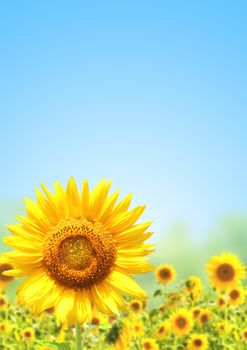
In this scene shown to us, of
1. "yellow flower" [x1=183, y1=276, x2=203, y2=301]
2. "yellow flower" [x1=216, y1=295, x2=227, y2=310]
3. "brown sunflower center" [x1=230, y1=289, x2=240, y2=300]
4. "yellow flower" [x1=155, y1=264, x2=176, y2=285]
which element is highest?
"yellow flower" [x1=155, y1=264, x2=176, y2=285]

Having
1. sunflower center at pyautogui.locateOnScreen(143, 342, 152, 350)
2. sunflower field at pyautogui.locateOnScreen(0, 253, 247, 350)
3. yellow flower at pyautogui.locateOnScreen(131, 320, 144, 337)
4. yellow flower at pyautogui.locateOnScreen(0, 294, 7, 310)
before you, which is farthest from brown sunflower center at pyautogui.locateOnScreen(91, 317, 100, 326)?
yellow flower at pyautogui.locateOnScreen(0, 294, 7, 310)

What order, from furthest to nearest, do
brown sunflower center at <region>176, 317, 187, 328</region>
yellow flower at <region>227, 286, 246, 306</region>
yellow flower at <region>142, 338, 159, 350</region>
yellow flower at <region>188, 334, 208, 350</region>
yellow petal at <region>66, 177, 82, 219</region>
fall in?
yellow flower at <region>227, 286, 246, 306</region>
brown sunflower center at <region>176, 317, 187, 328</region>
yellow flower at <region>188, 334, 208, 350</region>
yellow flower at <region>142, 338, 159, 350</region>
yellow petal at <region>66, 177, 82, 219</region>

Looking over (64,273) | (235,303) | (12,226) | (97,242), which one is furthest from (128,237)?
(235,303)

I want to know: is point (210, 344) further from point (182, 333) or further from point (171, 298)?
point (171, 298)

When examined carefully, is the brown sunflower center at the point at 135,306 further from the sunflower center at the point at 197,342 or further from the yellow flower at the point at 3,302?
the yellow flower at the point at 3,302

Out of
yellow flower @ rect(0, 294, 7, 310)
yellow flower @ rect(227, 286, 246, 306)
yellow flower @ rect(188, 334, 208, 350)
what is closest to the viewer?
yellow flower @ rect(188, 334, 208, 350)

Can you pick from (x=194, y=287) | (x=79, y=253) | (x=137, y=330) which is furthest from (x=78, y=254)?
(x=194, y=287)

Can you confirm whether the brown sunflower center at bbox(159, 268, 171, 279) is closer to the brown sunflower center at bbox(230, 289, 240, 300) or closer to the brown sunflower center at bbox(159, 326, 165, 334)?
the brown sunflower center at bbox(230, 289, 240, 300)
